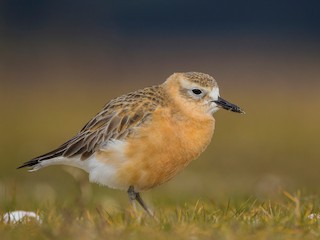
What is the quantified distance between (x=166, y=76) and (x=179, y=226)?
20.2m

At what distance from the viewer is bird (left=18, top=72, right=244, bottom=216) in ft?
27.4

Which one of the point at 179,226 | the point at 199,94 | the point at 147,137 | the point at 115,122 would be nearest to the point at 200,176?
the point at 199,94

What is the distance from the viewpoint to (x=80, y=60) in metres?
31.6

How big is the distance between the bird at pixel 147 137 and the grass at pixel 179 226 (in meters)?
0.72

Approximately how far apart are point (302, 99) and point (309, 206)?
17819mm

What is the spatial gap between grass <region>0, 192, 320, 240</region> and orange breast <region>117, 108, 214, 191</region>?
0.66 m

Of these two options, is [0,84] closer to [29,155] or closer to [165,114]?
[29,155]

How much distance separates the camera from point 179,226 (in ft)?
22.1

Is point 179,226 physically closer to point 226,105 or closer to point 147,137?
point 147,137

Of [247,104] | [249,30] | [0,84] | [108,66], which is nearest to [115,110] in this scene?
[247,104]

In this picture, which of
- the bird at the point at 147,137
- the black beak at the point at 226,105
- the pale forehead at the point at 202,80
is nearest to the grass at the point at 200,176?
the bird at the point at 147,137

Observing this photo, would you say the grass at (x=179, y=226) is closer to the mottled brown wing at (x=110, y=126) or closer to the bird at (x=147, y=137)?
the bird at (x=147, y=137)

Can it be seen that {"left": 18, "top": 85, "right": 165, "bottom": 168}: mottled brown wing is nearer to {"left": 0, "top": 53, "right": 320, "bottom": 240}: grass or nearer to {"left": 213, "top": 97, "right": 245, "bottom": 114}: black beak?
{"left": 0, "top": 53, "right": 320, "bottom": 240}: grass

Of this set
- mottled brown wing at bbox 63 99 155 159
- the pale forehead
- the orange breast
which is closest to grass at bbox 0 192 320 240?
the orange breast
